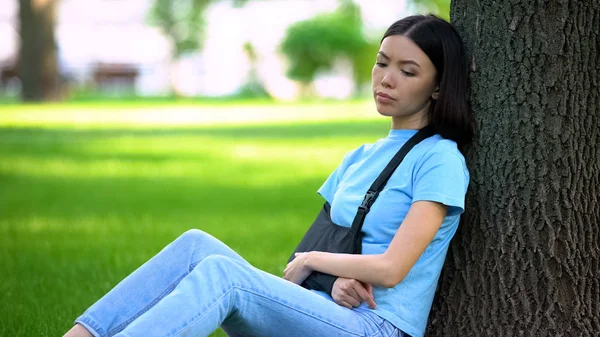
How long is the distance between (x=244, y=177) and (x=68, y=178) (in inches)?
81.1

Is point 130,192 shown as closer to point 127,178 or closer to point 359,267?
point 127,178

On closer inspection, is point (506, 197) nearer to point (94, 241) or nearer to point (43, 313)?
A: point (43, 313)

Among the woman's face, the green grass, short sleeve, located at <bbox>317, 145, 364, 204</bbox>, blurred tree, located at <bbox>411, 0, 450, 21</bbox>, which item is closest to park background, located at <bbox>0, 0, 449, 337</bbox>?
the green grass

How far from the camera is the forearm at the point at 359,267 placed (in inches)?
124

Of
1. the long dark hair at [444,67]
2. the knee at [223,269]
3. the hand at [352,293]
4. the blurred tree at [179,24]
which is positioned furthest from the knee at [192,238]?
the blurred tree at [179,24]

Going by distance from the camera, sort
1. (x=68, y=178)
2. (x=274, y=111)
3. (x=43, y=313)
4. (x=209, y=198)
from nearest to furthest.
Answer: (x=43, y=313)
(x=209, y=198)
(x=68, y=178)
(x=274, y=111)

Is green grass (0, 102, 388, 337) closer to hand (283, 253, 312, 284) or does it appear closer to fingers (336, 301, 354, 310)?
hand (283, 253, 312, 284)

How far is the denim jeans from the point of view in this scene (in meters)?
2.91

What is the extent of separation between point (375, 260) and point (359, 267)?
0.23 ft

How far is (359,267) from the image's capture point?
3201 mm

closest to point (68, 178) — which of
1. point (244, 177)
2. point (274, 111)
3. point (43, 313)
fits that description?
point (244, 177)

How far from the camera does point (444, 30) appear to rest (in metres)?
3.47

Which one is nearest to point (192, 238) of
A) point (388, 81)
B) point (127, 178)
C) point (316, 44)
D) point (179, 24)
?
point (388, 81)

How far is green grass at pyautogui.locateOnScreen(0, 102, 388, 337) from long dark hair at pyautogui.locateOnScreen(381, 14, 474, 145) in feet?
6.89
